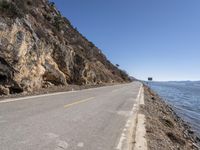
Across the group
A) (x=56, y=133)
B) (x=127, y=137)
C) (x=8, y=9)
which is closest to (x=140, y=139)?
(x=127, y=137)

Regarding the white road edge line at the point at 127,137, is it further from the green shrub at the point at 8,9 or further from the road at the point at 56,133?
the green shrub at the point at 8,9

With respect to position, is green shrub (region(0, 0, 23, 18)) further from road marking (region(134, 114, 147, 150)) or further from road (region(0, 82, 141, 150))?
road marking (region(134, 114, 147, 150))

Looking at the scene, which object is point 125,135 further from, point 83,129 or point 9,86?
point 9,86

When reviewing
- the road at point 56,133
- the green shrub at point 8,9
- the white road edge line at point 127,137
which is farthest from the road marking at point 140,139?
the green shrub at point 8,9

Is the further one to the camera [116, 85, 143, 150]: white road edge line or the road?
[116, 85, 143, 150]: white road edge line

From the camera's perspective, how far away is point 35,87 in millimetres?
19719

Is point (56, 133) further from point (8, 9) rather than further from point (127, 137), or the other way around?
point (8, 9)

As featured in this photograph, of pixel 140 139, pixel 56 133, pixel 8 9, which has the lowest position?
pixel 140 139

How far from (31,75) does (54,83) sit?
5800 mm

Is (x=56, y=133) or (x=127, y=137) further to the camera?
(x=127, y=137)

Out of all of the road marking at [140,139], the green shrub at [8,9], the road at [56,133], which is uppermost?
the green shrub at [8,9]

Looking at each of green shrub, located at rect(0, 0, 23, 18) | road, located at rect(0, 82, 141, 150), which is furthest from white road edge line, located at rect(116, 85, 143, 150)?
green shrub, located at rect(0, 0, 23, 18)

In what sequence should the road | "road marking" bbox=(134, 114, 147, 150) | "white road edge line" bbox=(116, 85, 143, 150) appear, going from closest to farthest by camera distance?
the road
"white road edge line" bbox=(116, 85, 143, 150)
"road marking" bbox=(134, 114, 147, 150)

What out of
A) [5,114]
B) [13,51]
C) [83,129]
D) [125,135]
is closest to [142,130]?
[125,135]
